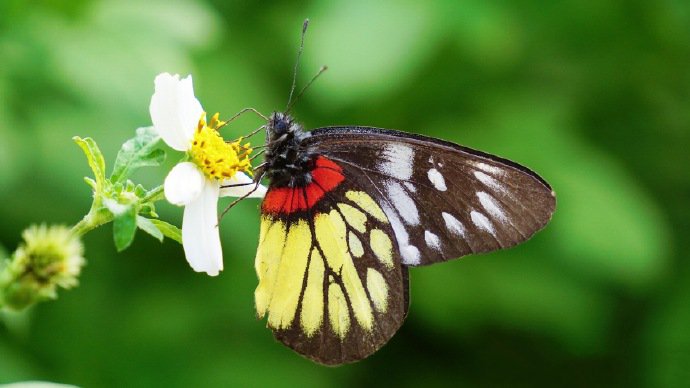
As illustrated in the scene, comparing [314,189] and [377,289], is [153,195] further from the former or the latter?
[377,289]

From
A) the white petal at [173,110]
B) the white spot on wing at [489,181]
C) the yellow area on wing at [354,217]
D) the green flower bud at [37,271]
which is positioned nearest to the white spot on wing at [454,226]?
the white spot on wing at [489,181]

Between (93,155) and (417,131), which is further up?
(417,131)

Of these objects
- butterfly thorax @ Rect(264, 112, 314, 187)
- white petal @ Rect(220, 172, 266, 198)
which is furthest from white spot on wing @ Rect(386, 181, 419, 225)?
white petal @ Rect(220, 172, 266, 198)

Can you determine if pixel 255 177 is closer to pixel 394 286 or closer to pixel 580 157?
pixel 394 286

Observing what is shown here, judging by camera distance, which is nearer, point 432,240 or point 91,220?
point 91,220

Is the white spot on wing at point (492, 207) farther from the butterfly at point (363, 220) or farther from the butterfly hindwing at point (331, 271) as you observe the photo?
the butterfly hindwing at point (331, 271)

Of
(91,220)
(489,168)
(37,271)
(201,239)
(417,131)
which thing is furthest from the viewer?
(417,131)

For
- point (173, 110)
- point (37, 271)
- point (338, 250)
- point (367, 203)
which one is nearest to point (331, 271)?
point (338, 250)

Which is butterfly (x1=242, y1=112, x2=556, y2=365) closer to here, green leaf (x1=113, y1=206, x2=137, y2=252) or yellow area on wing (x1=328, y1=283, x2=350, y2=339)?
yellow area on wing (x1=328, y1=283, x2=350, y2=339)

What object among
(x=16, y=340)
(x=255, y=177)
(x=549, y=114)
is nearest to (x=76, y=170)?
(x=16, y=340)
